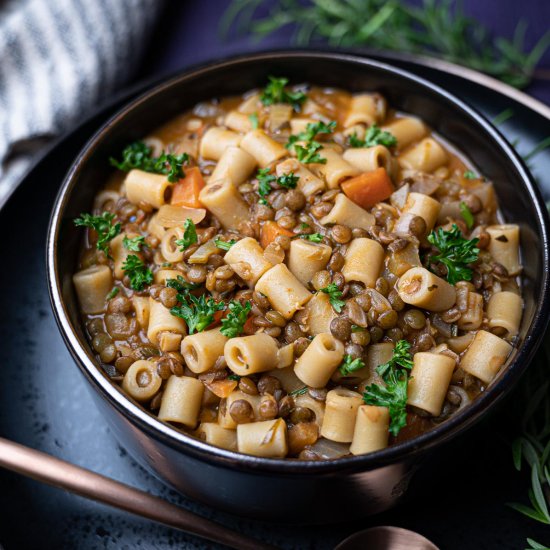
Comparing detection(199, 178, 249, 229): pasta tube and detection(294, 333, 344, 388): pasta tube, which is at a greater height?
detection(199, 178, 249, 229): pasta tube

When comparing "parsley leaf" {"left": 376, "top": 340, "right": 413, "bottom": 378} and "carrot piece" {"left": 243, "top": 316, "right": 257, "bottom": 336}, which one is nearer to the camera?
"parsley leaf" {"left": 376, "top": 340, "right": 413, "bottom": 378}

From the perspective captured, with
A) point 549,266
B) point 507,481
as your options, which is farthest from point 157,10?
point 507,481

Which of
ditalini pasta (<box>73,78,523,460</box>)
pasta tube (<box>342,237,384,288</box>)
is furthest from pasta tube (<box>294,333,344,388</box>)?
pasta tube (<box>342,237,384,288</box>)

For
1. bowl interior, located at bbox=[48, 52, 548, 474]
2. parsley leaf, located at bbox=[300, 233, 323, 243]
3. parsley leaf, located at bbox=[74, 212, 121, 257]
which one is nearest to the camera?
bowl interior, located at bbox=[48, 52, 548, 474]

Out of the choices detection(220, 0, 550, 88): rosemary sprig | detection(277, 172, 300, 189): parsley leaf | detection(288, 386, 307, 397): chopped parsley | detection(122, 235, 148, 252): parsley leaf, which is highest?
detection(220, 0, 550, 88): rosemary sprig

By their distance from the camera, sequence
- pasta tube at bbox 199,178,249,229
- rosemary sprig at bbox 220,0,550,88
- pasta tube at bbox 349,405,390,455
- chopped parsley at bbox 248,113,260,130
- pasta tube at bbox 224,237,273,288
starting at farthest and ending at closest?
rosemary sprig at bbox 220,0,550,88 → chopped parsley at bbox 248,113,260,130 → pasta tube at bbox 199,178,249,229 → pasta tube at bbox 224,237,273,288 → pasta tube at bbox 349,405,390,455

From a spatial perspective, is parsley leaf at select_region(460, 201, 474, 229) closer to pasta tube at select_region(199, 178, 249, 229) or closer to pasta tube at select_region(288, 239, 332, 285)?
pasta tube at select_region(288, 239, 332, 285)

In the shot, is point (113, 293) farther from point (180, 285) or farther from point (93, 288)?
point (180, 285)
